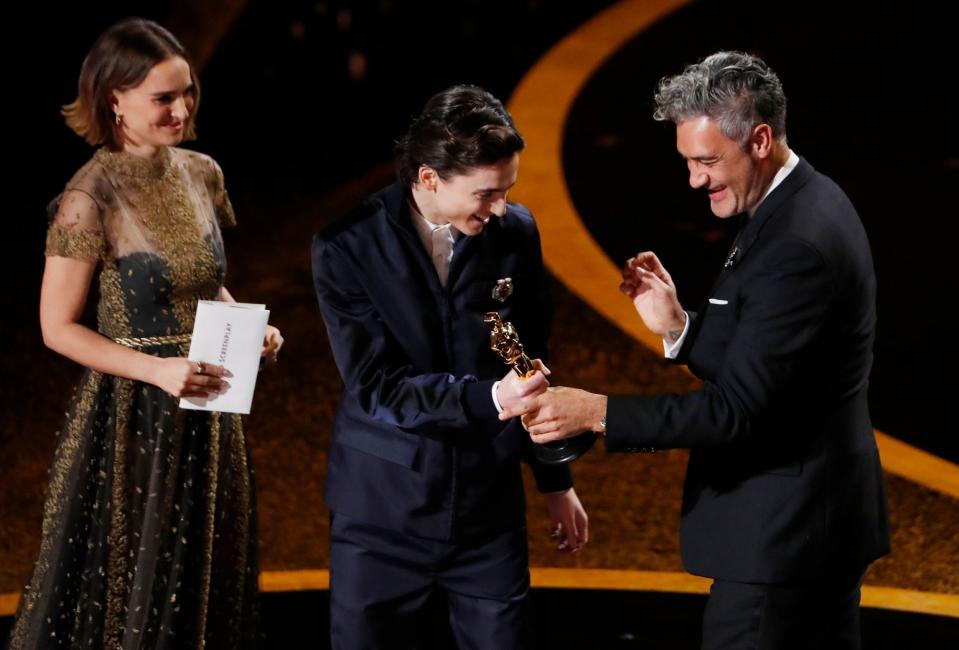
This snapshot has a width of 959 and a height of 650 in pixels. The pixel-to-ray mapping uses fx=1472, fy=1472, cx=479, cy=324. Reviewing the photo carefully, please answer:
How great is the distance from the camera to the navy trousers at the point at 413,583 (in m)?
2.92

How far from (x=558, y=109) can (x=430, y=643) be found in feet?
15.1

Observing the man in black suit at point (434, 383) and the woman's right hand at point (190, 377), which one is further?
the woman's right hand at point (190, 377)

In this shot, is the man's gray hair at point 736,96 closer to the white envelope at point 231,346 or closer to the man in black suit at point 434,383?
the man in black suit at point 434,383

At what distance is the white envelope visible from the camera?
10.2 ft

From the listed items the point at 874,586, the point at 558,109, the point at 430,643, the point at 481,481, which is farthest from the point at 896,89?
the point at 481,481

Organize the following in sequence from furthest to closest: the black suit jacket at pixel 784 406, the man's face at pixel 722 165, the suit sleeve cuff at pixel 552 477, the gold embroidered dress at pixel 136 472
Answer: the gold embroidered dress at pixel 136 472 → the suit sleeve cuff at pixel 552 477 → the man's face at pixel 722 165 → the black suit jacket at pixel 784 406

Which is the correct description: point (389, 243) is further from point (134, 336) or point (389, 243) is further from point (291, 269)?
point (291, 269)

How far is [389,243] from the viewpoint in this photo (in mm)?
2811

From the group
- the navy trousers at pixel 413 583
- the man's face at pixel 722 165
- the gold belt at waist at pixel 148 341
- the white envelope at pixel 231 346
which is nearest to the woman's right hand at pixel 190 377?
the white envelope at pixel 231 346

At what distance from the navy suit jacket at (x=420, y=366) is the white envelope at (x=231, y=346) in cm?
28

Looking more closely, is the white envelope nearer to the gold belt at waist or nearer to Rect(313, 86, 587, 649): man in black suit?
the gold belt at waist

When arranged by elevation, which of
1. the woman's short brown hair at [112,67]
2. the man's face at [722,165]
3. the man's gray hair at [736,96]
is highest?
the woman's short brown hair at [112,67]

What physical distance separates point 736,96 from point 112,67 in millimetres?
1358

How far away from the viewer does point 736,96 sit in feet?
8.91
